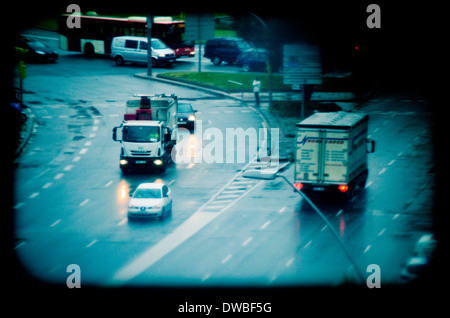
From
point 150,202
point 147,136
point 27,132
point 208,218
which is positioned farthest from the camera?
point 27,132

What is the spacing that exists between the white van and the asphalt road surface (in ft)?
67.5

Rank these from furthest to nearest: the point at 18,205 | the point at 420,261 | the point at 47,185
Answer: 1. the point at 47,185
2. the point at 18,205
3. the point at 420,261

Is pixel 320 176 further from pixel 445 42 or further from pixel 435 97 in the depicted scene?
pixel 435 97

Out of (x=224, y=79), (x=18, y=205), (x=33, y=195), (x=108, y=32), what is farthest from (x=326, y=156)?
(x=108, y=32)

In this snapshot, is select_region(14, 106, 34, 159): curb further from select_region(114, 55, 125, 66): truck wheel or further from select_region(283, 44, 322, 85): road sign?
select_region(114, 55, 125, 66): truck wheel

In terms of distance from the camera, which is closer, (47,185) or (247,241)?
(247,241)

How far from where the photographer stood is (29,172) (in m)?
38.3

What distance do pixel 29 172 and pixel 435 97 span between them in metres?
33.2

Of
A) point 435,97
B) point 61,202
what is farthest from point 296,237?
point 435,97

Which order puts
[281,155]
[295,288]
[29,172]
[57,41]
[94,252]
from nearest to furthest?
[295,288]
[94,252]
[29,172]
[281,155]
[57,41]

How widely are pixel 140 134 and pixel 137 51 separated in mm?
32914

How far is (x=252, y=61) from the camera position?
70000 mm

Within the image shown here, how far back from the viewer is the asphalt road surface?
2495 centimetres

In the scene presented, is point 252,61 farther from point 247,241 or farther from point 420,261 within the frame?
point 420,261
